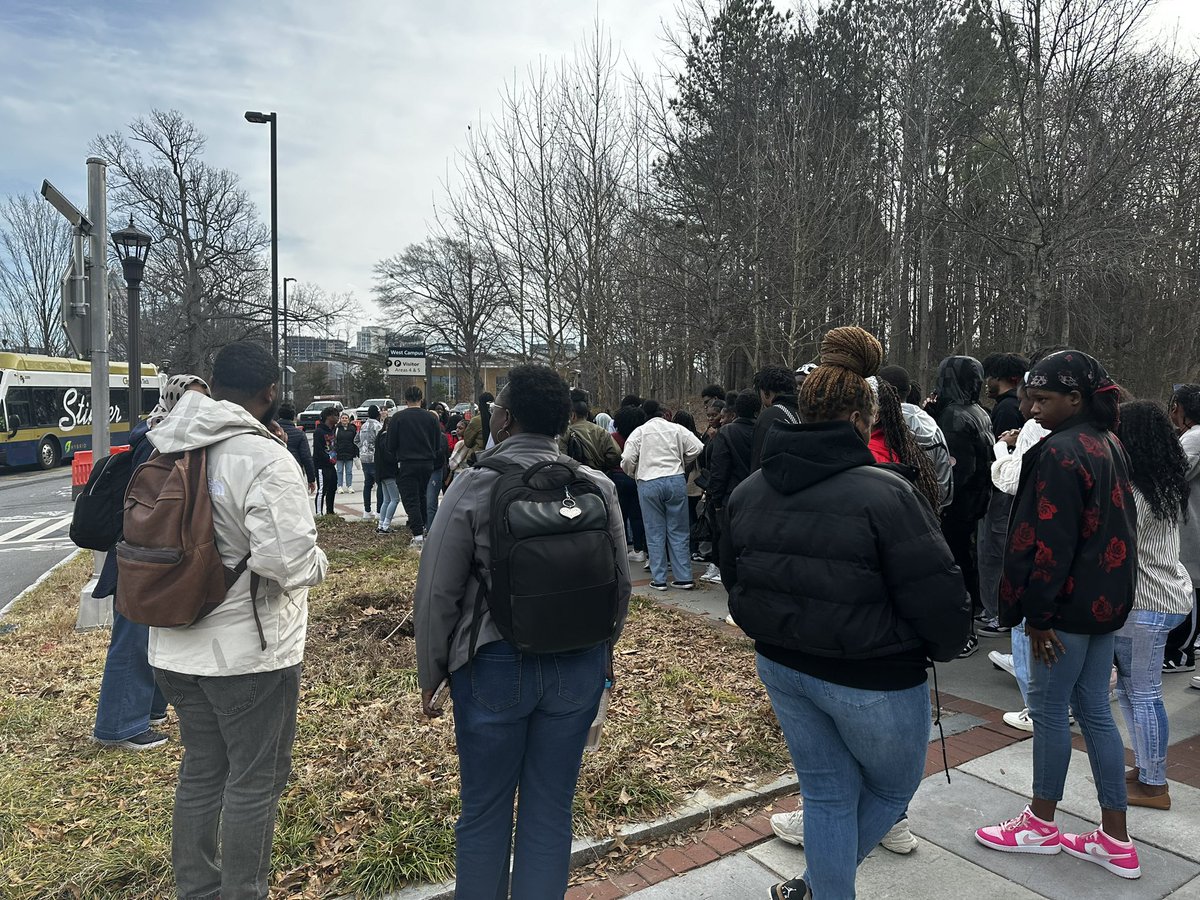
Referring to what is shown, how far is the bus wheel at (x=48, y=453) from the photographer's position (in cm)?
2527

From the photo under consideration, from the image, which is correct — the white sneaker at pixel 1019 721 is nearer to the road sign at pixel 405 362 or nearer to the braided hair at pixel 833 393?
the braided hair at pixel 833 393

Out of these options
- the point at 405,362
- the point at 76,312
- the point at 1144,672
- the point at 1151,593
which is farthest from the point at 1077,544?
the point at 405,362

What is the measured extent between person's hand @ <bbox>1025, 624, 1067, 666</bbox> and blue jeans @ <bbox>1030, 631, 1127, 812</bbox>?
0.03 metres

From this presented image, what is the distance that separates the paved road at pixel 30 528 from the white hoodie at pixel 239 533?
321 inches

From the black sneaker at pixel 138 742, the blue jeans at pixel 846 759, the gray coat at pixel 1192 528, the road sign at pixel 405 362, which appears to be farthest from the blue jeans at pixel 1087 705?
the road sign at pixel 405 362

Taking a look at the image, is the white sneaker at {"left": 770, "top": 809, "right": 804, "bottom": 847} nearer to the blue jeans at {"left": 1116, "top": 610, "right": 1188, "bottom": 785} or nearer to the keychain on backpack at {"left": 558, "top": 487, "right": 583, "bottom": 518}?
the blue jeans at {"left": 1116, "top": 610, "right": 1188, "bottom": 785}

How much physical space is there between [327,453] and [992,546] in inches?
438

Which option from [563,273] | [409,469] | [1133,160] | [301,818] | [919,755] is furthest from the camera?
[563,273]

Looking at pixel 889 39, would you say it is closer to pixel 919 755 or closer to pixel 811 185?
pixel 811 185

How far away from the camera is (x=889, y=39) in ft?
56.6

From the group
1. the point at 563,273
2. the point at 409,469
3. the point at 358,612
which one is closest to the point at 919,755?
the point at 358,612

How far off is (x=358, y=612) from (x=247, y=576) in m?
4.59

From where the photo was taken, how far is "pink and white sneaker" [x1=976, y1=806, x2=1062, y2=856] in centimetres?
318

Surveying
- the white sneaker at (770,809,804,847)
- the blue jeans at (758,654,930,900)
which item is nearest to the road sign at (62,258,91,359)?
the white sneaker at (770,809,804,847)
